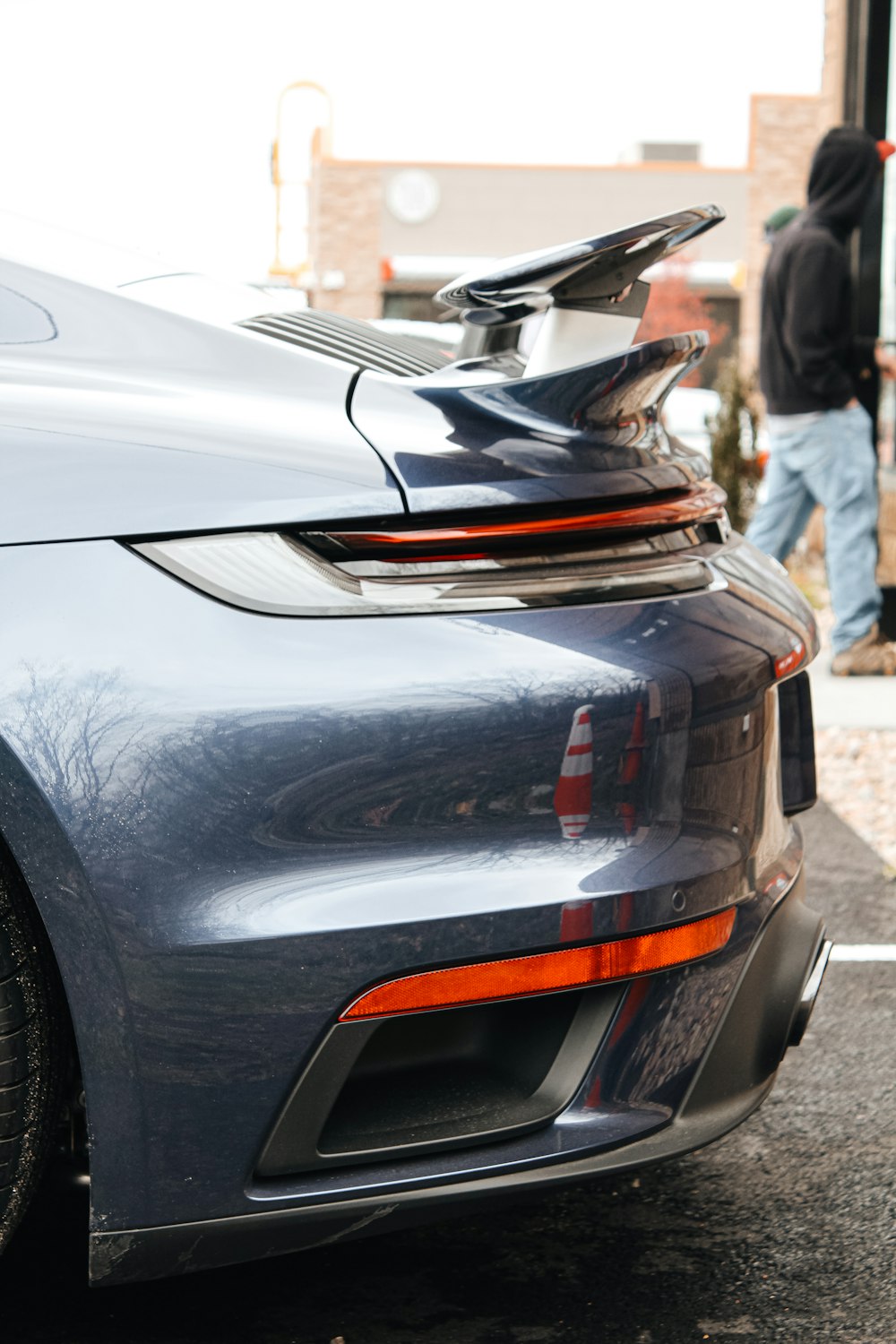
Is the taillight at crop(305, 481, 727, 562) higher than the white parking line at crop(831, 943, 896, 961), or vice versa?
the taillight at crop(305, 481, 727, 562)

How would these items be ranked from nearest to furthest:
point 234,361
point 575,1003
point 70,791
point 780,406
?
point 70,791 < point 575,1003 < point 234,361 < point 780,406

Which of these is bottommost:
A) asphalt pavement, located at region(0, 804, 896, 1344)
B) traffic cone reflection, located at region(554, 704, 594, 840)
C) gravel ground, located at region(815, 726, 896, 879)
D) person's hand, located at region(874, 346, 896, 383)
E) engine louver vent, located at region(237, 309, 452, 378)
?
gravel ground, located at region(815, 726, 896, 879)

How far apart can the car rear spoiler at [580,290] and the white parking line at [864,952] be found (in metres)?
1.85

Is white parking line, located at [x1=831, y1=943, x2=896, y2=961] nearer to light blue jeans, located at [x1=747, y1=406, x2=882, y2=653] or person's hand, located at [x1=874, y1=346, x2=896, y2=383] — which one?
light blue jeans, located at [x1=747, y1=406, x2=882, y2=653]

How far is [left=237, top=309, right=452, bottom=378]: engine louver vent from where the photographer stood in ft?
6.31

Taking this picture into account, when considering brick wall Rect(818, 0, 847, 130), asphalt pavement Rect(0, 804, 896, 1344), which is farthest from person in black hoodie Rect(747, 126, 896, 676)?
asphalt pavement Rect(0, 804, 896, 1344)

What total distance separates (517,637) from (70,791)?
0.48 metres

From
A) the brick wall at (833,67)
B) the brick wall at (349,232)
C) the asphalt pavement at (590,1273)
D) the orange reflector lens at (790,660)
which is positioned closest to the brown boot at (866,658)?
the brick wall at (833,67)

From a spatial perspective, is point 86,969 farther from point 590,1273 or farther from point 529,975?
point 590,1273

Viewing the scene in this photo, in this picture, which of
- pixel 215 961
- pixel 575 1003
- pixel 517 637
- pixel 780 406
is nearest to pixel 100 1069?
pixel 215 961

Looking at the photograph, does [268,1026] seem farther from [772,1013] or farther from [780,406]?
[780,406]

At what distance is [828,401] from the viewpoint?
6.02 metres

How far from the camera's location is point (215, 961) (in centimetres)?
153

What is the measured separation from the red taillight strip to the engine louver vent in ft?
1.02
